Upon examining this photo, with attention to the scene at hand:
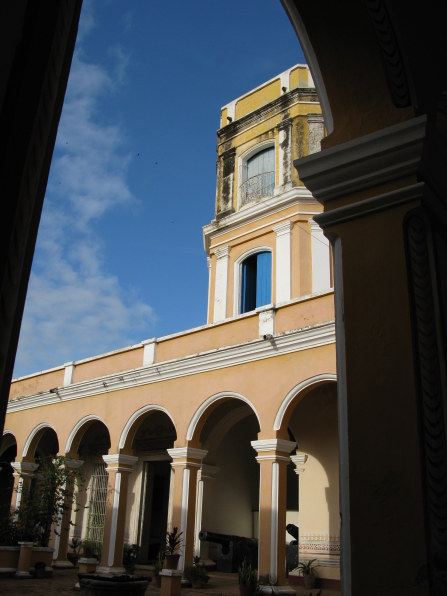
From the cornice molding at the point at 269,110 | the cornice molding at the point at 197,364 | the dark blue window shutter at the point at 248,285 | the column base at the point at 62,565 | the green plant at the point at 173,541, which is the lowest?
the column base at the point at 62,565

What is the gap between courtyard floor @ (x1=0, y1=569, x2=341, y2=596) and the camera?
10.3 meters

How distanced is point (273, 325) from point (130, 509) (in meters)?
7.51

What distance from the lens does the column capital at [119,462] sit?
42.6ft

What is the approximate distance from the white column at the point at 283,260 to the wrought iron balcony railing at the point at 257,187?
124 centimetres

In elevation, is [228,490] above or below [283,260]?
below

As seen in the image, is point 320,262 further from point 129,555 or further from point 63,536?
point 63,536

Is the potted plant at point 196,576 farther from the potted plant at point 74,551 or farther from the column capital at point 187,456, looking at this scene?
the potted plant at point 74,551

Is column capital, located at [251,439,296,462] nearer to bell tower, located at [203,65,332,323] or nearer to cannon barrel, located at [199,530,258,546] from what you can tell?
cannon barrel, located at [199,530,258,546]

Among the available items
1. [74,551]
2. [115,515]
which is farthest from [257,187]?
[74,551]

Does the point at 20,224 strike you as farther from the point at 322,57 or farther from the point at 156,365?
the point at 156,365

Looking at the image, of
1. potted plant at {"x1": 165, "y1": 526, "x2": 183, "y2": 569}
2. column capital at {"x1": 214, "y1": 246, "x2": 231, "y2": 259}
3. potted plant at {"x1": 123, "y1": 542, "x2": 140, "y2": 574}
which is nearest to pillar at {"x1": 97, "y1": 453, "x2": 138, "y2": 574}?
potted plant at {"x1": 123, "y1": 542, "x2": 140, "y2": 574}

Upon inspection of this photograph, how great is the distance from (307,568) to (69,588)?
174 inches

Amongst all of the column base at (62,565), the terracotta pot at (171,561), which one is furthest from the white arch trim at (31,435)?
the terracotta pot at (171,561)

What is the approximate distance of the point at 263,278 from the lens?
50.6ft
